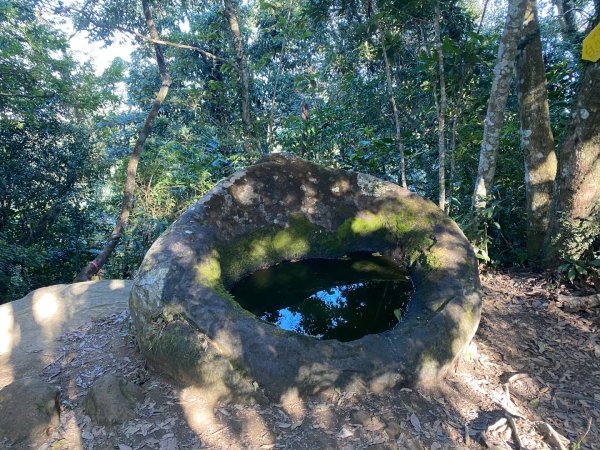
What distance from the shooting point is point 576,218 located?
13.0 feet

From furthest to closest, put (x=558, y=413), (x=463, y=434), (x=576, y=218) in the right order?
1. (x=576, y=218)
2. (x=558, y=413)
3. (x=463, y=434)

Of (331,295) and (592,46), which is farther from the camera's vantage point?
(331,295)

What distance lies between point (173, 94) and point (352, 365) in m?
10.3

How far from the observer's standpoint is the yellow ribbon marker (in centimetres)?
353

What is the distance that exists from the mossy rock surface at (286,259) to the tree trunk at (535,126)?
119cm

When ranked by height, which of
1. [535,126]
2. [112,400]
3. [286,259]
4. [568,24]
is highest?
[568,24]

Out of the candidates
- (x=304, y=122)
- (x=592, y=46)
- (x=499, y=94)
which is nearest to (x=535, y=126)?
(x=499, y=94)

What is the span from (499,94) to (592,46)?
2.92 ft

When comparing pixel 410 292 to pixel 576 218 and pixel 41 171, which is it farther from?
pixel 41 171

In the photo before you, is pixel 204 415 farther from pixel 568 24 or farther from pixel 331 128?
pixel 568 24

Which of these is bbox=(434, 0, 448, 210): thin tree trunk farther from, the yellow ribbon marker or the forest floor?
the forest floor

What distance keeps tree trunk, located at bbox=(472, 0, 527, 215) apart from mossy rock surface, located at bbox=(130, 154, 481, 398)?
2.97ft

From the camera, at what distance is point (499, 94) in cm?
425

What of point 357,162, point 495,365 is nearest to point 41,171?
point 357,162
